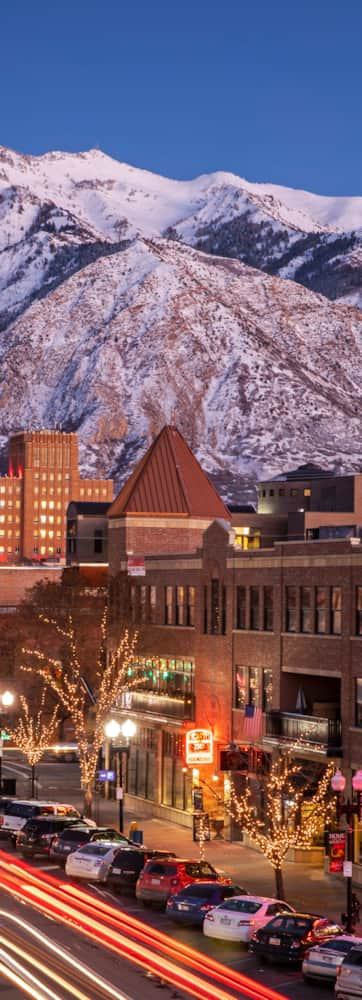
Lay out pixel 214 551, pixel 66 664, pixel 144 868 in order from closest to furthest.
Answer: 1. pixel 144 868
2. pixel 214 551
3. pixel 66 664

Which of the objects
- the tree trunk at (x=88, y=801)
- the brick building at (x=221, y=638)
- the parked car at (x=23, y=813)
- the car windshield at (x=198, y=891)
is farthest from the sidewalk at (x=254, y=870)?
the car windshield at (x=198, y=891)

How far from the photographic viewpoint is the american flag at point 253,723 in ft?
216

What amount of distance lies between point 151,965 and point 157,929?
588cm

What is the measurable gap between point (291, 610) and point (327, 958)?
25.9 meters

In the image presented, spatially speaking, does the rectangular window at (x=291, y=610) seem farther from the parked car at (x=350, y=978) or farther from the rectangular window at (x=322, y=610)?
the parked car at (x=350, y=978)

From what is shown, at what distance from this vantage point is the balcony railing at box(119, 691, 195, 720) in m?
73.5

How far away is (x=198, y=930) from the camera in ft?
154

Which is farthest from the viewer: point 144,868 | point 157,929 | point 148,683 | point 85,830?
point 148,683

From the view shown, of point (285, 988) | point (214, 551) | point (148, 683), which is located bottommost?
point (285, 988)

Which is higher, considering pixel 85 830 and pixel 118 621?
pixel 118 621

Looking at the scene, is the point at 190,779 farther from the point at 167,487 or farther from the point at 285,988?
the point at 285,988

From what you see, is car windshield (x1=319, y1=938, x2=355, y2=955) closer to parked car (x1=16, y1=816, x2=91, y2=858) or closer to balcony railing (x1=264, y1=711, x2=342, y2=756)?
balcony railing (x1=264, y1=711, x2=342, y2=756)

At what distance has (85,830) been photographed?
5844 centimetres

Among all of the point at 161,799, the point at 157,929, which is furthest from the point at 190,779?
the point at 157,929
